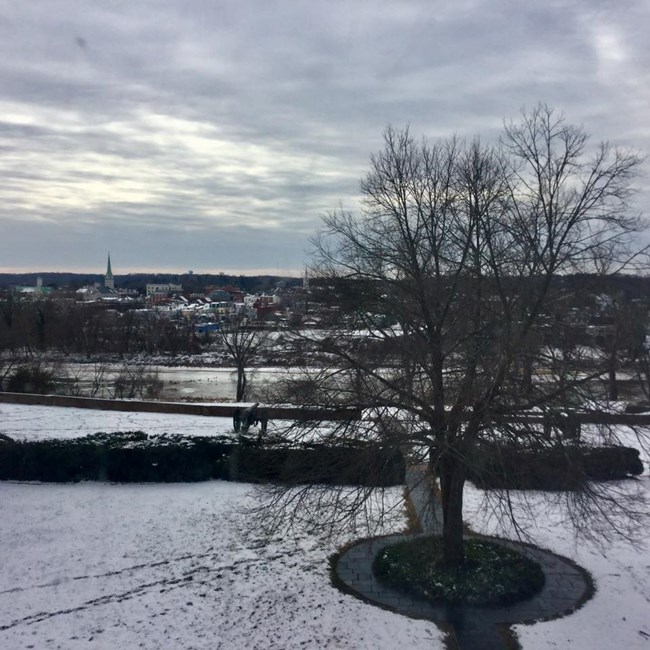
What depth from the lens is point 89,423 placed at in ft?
59.3

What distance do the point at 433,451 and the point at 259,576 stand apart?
135 inches

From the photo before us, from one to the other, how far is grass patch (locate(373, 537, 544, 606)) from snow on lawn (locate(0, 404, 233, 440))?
7.22 m

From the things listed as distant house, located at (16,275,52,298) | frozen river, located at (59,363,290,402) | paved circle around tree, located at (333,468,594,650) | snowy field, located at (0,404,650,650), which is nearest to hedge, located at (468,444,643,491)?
paved circle around tree, located at (333,468,594,650)

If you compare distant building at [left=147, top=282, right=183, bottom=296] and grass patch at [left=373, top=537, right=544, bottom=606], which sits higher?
distant building at [left=147, top=282, right=183, bottom=296]

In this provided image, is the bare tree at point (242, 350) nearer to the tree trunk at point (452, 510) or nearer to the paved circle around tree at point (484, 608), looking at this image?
the paved circle around tree at point (484, 608)

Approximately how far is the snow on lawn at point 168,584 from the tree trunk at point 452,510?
1.41 meters

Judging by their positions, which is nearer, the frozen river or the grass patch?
the grass patch

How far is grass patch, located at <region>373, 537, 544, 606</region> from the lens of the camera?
29.1ft

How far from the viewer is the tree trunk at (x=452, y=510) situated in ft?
29.2

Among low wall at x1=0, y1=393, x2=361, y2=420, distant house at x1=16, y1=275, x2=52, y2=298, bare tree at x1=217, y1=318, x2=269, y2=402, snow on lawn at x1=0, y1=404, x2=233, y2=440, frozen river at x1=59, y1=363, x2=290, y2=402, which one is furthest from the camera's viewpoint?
distant house at x1=16, y1=275, x2=52, y2=298

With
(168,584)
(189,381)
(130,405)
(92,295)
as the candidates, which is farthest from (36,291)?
(168,584)

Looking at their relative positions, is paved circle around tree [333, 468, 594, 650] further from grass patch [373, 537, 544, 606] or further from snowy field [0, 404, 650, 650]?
snowy field [0, 404, 650, 650]

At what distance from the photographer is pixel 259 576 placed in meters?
9.61

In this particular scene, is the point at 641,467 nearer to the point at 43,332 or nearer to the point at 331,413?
the point at 331,413
